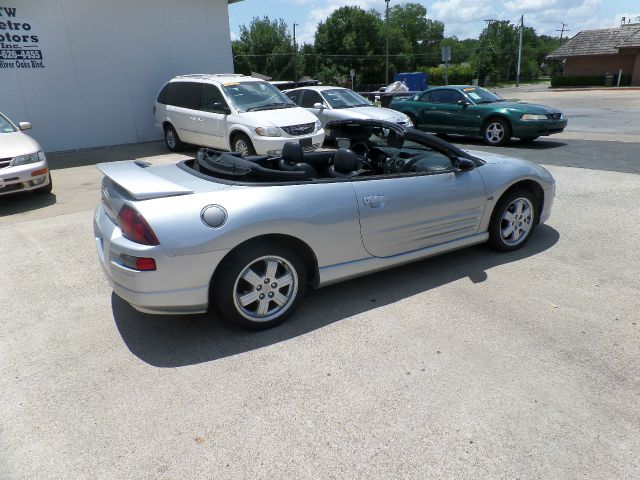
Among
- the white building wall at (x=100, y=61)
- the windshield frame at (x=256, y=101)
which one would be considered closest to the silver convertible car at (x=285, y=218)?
the windshield frame at (x=256, y=101)

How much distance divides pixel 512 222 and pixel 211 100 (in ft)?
24.2

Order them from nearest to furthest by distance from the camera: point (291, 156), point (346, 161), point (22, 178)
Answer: point (346, 161), point (291, 156), point (22, 178)

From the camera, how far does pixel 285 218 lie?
10.5 ft

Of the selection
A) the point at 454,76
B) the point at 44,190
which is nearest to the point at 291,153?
the point at 44,190

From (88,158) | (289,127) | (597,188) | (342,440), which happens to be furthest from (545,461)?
(88,158)

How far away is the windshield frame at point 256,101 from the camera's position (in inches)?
378

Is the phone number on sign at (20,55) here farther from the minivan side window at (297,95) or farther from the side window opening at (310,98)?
the side window opening at (310,98)

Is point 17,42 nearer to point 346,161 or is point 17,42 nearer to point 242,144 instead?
point 242,144

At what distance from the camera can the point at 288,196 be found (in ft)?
10.8

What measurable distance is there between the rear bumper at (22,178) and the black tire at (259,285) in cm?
502

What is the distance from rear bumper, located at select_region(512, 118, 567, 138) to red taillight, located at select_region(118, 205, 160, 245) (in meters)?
10.3

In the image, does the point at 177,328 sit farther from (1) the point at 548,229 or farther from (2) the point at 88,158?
(2) the point at 88,158

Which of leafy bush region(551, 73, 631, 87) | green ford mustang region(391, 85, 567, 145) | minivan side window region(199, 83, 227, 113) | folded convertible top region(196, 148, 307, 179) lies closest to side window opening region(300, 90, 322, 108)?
green ford mustang region(391, 85, 567, 145)

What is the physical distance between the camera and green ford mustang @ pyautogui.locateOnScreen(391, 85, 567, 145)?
1113 centimetres
